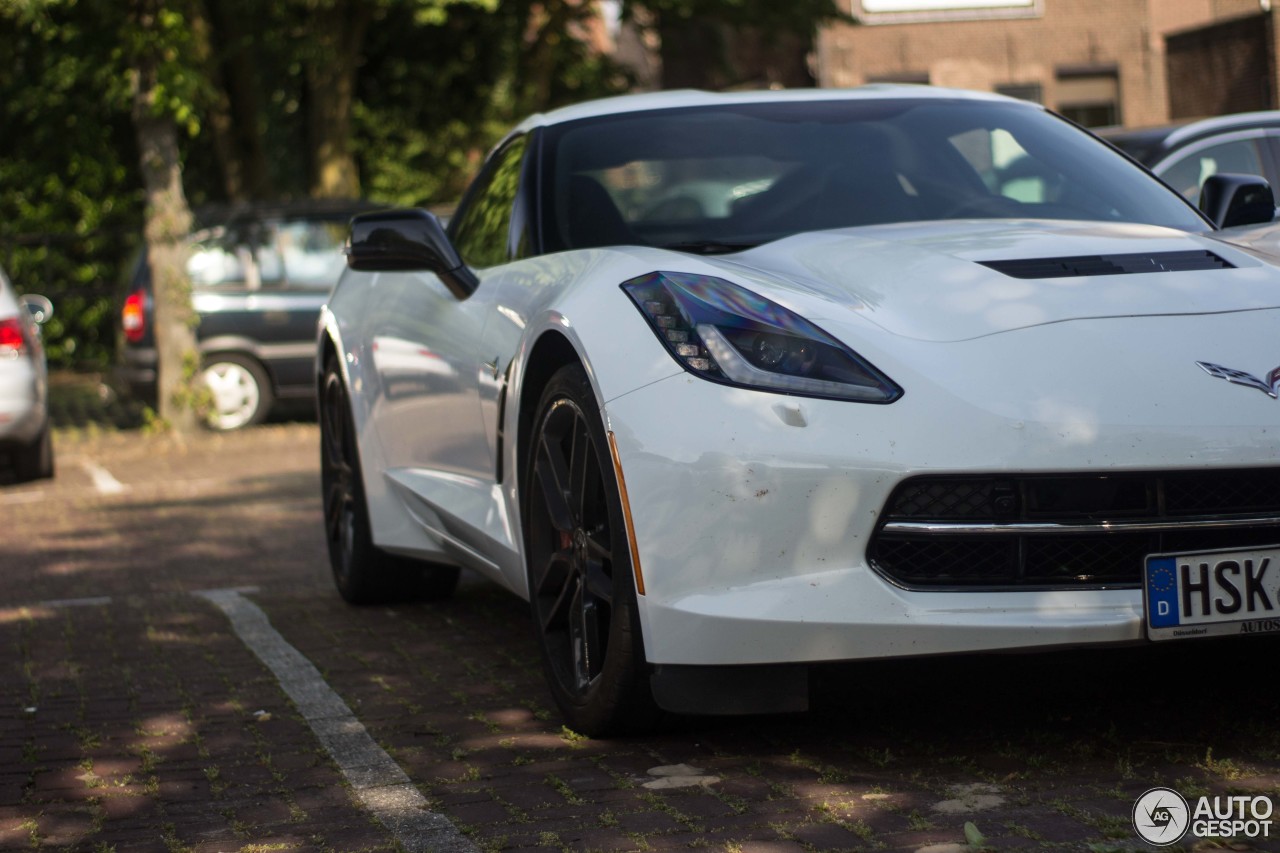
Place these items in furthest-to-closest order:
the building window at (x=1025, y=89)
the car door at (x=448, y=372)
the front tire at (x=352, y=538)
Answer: the building window at (x=1025, y=89) < the front tire at (x=352, y=538) < the car door at (x=448, y=372)

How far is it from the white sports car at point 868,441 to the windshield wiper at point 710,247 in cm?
2

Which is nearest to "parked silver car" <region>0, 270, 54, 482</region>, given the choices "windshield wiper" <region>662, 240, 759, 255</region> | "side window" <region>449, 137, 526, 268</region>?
"side window" <region>449, 137, 526, 268</region>

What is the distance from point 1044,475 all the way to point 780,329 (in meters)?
0.62

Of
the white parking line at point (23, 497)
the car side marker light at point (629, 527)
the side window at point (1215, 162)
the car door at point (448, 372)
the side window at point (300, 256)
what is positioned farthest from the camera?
the side window at point (300, 256)

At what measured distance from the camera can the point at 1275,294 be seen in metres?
3.70

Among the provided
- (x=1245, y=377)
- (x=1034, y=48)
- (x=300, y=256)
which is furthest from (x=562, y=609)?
(x=1034, y=48)

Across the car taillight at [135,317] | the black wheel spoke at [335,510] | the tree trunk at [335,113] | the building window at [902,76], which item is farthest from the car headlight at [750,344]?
the building window at [902,76]

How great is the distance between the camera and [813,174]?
4.91m

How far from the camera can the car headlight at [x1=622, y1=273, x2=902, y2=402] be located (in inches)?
139

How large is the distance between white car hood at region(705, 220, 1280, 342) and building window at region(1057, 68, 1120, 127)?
28955mm

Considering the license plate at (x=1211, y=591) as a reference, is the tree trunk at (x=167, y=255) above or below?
above

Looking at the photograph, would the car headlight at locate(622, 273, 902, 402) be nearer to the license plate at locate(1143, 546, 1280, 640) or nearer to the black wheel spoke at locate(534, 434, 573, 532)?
the black wheel spoke at locate(534, 434, 573, 532)

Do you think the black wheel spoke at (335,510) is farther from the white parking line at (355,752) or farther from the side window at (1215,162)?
the side window at (1215,162)

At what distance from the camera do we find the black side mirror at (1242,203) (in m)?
4.94
